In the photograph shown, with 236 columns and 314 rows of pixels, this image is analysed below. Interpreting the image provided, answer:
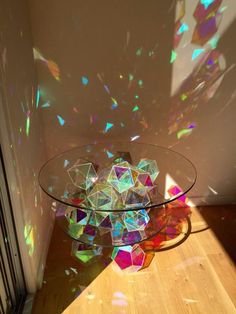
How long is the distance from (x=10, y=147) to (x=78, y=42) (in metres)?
0.82

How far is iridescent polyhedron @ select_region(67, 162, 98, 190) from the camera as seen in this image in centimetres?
169

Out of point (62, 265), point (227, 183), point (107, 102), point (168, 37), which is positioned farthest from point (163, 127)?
point (62, 265)

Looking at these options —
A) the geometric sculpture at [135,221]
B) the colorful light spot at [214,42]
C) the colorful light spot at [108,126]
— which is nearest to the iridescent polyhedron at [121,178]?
the geometric sculpture at [135,221]

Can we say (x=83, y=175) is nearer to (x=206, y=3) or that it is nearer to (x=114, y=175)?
(x=114, y=175)

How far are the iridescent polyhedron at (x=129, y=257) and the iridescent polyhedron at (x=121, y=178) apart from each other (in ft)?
1.36

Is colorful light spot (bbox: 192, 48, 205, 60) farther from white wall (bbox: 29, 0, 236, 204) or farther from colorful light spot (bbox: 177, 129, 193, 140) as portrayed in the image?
colorful light spot (bbox: 177, 129, 193, 140)

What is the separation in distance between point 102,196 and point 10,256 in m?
0.52

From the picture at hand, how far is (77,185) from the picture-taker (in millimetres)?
1713

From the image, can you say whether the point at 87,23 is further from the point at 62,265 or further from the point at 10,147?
the point at 62,265

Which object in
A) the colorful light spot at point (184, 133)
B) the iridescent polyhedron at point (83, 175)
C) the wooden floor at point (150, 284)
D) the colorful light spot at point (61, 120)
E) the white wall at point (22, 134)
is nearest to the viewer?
the white wall at point (22, 134)

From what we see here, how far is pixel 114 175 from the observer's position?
163cm

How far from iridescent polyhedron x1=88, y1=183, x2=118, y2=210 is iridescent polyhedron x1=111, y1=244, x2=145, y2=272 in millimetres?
398

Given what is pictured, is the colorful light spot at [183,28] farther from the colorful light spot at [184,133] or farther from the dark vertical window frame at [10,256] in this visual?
the dark vertical window frame at [10,256]

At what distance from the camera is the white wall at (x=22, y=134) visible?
1193 millimetres
